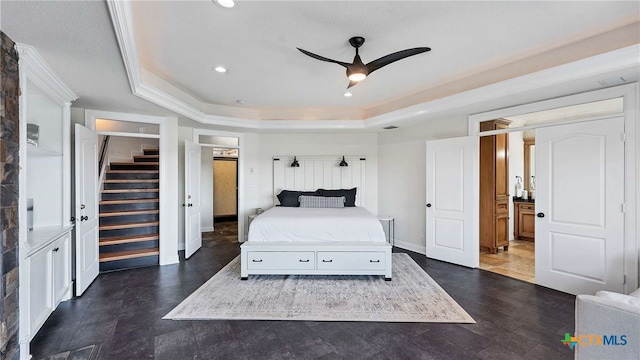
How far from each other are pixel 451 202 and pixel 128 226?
5109 millimetres

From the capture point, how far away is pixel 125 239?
4121 millimetres

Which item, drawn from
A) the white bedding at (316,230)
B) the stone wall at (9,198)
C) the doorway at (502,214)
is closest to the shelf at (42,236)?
the stone wall at (9,198)

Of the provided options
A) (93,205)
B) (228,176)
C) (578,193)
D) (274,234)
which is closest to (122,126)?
(228,176)

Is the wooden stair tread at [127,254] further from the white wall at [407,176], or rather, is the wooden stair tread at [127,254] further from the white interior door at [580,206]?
the white interior door at [580,206]

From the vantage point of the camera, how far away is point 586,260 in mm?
3016

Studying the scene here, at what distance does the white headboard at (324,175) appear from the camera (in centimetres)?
572

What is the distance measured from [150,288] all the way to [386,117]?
424 centimetres

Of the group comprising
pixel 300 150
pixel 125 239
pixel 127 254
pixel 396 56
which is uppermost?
pixel 396 56

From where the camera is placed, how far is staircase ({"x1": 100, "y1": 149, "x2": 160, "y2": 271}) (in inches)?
157

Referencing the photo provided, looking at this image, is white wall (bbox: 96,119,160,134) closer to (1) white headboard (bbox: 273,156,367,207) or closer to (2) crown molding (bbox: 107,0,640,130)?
(2) crown molding (bbox: 107,0,640,130)

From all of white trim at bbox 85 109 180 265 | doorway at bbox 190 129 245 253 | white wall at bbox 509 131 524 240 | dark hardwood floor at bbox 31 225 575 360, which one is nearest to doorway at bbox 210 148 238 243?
doorway at bbox 190 129 245 253

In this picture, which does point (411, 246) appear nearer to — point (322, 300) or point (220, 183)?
point (322, 300)

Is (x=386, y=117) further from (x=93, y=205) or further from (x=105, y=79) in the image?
(x=93, y=205)

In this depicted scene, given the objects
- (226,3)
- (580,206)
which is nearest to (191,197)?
(226,3)
